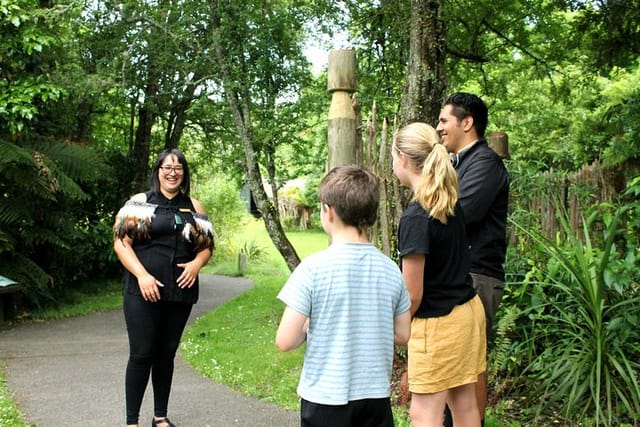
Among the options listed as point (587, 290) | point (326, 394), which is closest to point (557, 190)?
point (587, 290)

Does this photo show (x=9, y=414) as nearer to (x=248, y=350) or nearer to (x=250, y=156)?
(x=248, y=350)

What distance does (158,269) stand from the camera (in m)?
3.76

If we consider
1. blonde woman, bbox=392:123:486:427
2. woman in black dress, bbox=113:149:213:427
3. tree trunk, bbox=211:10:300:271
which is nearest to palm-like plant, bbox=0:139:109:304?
tree trunk, bbox=211:10:300:271

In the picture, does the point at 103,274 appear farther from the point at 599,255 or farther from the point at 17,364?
the point at 599,255

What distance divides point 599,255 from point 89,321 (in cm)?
699

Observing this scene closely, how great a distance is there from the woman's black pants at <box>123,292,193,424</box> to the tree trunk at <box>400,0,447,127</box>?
2522 millimetres

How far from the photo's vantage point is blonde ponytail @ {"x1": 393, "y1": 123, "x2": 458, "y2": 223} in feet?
8.18

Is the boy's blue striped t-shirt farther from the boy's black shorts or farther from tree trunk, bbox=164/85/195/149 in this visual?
tree trunk, bbox=164/85/195/149

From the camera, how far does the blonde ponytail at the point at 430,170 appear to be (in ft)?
8.18

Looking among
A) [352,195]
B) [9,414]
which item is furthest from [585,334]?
[9,414]

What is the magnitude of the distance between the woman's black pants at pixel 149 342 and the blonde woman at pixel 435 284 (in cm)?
173

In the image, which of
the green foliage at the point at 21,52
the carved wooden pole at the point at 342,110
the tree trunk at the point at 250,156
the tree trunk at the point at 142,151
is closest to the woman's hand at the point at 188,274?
the carved wooden pole at the point at 342,110

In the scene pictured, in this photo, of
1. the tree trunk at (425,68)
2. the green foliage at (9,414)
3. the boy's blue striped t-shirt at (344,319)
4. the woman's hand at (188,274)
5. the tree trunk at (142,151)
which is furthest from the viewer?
the tree trunk at (142,151)

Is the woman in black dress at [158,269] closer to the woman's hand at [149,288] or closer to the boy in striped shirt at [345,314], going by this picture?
the woman's hand at [149,288]
